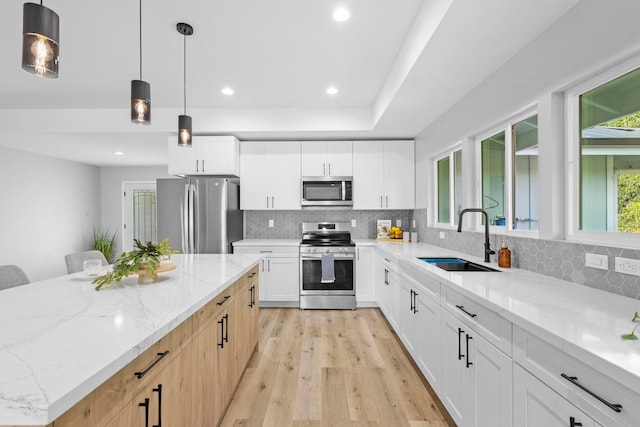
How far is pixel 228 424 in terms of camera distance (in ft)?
6.37

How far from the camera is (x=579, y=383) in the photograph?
3.07ft

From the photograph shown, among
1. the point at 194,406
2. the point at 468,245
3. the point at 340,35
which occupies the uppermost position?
the point at 340,35

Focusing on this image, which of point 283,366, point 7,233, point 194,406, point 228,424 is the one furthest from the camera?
point 7,233

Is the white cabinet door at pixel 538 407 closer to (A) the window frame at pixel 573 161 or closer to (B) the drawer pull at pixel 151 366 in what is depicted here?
(A) the window frame at pixel 573 161

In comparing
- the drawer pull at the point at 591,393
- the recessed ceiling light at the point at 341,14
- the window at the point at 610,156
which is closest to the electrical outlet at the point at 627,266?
the window at the point at 610,156

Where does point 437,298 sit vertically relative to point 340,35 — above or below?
below

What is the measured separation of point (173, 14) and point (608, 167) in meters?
2.81

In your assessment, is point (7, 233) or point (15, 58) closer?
point (15, 58)

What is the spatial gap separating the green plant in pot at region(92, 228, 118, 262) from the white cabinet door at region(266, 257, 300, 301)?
15.2ft

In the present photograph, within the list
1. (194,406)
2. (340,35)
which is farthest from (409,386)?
(340,35)

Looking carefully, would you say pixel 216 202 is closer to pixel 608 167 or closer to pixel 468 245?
pixel 468 245

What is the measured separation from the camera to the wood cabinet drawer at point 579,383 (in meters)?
0.81

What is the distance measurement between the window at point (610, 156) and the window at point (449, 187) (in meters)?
1.67

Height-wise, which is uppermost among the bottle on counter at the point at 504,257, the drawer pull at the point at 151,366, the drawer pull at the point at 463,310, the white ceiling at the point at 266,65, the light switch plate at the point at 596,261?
the white ceiling at the point at 266,65
